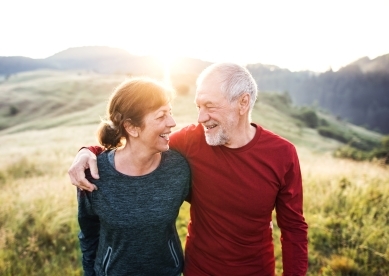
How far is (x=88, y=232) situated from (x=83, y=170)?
62 cm

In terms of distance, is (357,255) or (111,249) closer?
(111,249)

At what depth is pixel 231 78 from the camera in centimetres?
270

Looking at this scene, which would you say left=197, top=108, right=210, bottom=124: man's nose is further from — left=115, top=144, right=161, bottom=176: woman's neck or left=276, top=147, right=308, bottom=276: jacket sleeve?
left=276, top=147, right=308, bottom=276: jacket sleeve

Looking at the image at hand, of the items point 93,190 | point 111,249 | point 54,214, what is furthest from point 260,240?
point 54,214

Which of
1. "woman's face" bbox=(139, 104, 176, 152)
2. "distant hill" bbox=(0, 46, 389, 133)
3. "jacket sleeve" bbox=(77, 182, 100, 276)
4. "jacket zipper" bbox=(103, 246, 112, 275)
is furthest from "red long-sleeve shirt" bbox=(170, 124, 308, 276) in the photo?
"distant hill" bbox=(0, 46, 389, 133)

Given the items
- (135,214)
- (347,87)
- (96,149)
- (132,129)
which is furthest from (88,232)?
(347,87)

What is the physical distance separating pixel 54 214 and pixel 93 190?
3.56m

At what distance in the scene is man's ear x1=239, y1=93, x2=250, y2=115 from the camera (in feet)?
9.09

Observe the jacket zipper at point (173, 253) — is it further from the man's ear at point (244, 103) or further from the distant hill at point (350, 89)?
the distant hill at point (350, 89)

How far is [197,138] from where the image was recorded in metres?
2.90

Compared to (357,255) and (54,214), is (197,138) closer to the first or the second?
(357,255)

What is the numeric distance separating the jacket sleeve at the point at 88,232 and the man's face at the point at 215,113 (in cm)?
108

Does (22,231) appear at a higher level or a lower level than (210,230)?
lower

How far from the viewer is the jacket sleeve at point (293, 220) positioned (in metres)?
2.67
